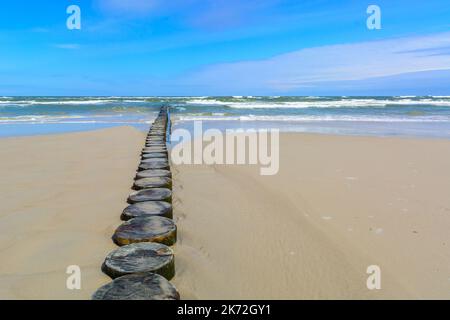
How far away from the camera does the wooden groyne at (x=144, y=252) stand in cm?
181

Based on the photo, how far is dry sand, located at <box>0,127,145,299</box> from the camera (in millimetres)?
2232

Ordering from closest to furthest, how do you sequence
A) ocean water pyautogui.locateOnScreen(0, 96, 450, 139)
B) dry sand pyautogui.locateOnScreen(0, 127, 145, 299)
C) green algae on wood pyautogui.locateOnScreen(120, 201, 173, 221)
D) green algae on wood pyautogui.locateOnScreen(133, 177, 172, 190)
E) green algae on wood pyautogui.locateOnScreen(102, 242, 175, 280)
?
green algae on wood pyautogui.locateOnScreen(102, 242, 175, 280)
dry sand pyautogui.locateOnScreen(0, 127, 145, 299)
green algae on wood pyautogui.locateOnScreen(120, 201, 173, 221)
green algae on wood pyautogui.locateOnScreen(133, 177, 172, 190)
ocean water pyautogui.locateOnScreen(0, 96, 450, 139)

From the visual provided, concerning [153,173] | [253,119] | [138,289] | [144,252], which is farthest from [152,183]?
[253,119]

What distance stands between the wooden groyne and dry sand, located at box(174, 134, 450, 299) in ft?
0.72

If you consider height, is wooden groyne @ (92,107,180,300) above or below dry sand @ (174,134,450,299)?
above

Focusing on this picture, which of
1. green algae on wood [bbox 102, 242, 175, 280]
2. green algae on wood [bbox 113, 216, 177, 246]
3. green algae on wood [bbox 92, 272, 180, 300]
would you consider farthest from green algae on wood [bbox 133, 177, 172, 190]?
green algae on wood [bbox 92, 272, 180, 300]

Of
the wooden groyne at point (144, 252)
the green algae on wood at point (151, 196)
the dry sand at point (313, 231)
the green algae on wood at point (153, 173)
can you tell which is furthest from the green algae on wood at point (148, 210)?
the green algae on wood at point (153, 173)

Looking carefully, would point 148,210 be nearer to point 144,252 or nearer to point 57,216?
point 144,252

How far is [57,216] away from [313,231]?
222 cm

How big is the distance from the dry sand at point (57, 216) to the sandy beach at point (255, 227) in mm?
12

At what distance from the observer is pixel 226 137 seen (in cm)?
932

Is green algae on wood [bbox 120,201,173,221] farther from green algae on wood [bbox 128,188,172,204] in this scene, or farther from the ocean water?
the ocean water

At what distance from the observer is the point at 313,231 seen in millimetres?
3135

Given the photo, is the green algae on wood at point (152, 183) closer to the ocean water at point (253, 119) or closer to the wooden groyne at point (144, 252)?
the wooden groyne at point (144, 252)
